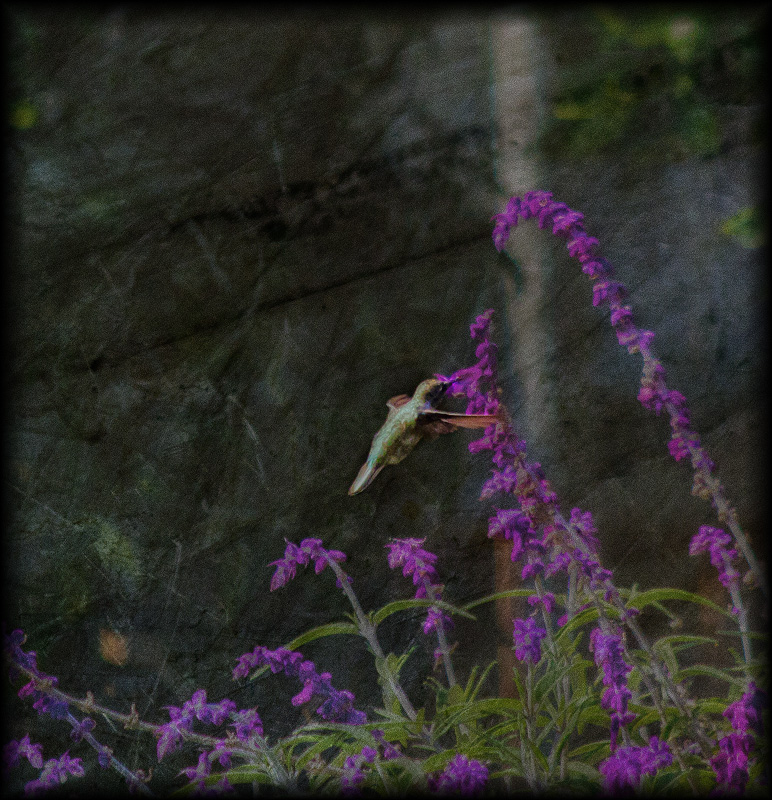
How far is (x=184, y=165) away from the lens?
1.13 metres

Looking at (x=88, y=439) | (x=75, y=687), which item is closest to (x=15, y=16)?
(x=88, y=439)

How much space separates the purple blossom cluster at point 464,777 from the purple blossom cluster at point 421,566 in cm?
15

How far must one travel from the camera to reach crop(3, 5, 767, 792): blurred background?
1.10 m

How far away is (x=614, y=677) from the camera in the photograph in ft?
2.93

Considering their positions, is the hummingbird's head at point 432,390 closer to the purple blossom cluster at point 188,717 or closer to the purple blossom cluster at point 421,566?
the purple blossom cluster at point 421,566

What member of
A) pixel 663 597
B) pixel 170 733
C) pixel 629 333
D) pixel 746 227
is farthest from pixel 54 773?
pixel 746 227

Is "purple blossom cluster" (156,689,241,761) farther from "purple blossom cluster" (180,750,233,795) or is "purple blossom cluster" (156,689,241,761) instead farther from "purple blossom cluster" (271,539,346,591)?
"purple blossom cluster" (271,539,346,591)

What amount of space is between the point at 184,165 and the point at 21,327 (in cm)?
31

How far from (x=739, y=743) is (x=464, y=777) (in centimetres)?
29

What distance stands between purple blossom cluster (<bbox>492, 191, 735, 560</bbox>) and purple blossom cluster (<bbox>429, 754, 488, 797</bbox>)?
389mm

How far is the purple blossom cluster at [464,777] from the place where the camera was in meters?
0.90

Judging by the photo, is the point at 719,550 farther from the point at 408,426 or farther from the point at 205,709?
the point at 205,709

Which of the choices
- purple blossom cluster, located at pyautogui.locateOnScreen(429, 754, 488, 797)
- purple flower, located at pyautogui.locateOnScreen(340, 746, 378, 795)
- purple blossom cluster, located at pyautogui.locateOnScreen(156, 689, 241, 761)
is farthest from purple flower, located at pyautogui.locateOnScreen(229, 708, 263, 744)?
purple blossom cluster, located at pyautogui.locateOnScreen(429, 754, 488, 797)

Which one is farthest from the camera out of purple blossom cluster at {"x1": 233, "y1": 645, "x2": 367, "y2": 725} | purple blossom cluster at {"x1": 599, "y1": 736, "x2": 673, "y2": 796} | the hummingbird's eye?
the hummingbird's eye
